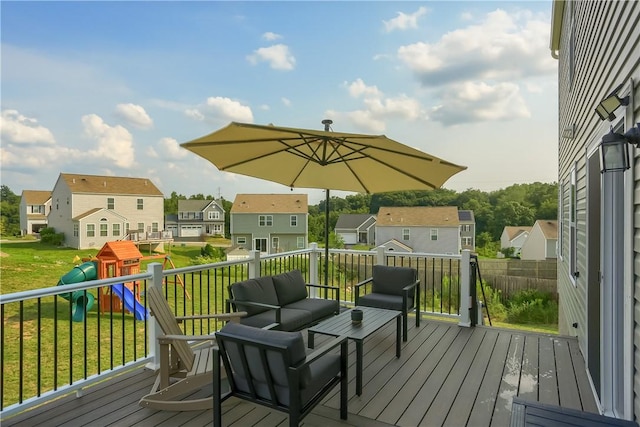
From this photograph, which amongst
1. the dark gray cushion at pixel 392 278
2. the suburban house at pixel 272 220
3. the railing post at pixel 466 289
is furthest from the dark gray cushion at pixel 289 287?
the suburban house at pixel 272 220

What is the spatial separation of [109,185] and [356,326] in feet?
98.0

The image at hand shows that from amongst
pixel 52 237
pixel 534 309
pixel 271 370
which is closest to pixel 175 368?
pixel 271 370

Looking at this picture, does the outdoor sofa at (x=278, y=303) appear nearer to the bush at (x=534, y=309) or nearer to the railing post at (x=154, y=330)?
the railing post at (x=154, y=330)

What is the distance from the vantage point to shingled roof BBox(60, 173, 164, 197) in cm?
2644

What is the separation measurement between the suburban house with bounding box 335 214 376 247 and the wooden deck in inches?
799

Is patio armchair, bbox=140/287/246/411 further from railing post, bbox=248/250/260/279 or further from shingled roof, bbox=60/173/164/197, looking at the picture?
shingled roof, bbox=60/173/164/197

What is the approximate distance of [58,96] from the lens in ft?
67.1

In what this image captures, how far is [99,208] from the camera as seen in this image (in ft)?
87.4

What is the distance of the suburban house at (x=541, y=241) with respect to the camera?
829 inches

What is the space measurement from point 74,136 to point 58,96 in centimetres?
679

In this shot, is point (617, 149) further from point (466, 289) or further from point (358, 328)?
point (466, 289)

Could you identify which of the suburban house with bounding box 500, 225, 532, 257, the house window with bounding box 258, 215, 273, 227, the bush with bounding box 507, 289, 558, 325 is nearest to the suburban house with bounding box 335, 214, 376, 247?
the house window with bounding box 258, 215, 273, 227

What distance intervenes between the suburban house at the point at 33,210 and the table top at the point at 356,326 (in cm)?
3131

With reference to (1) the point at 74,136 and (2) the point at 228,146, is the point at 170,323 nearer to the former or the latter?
(2) the point at 228,146
